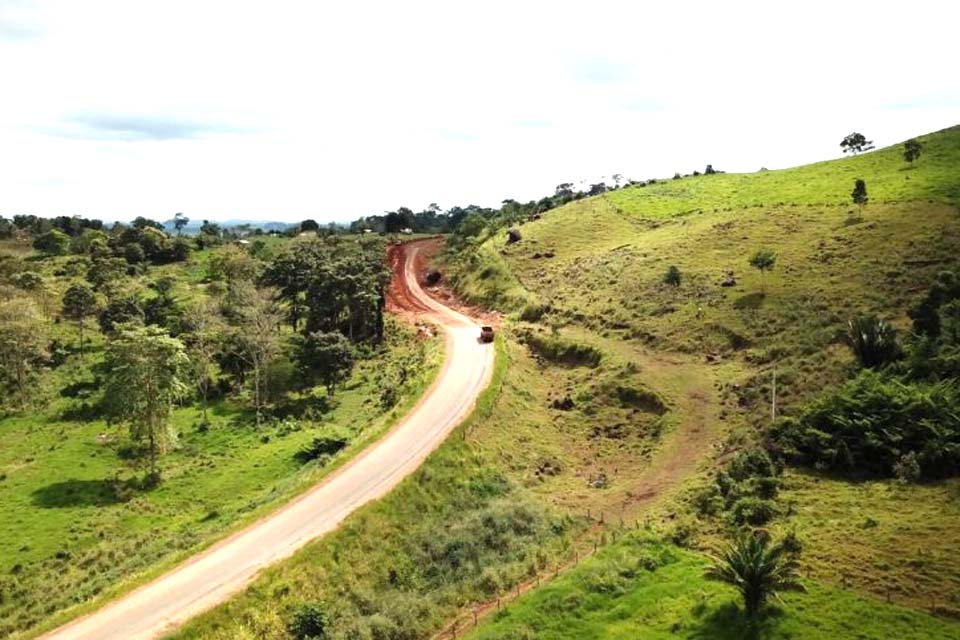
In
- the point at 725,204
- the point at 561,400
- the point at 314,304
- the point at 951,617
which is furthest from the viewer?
the point at 725,204

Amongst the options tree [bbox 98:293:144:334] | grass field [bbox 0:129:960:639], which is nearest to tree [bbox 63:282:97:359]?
tree [bbox 98:293:144:334]

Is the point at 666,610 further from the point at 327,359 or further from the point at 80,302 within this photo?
the point at 80,302

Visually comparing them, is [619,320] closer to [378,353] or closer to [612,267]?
[612,267]

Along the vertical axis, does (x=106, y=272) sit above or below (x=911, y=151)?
below

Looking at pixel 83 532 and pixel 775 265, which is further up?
pixel 775 265

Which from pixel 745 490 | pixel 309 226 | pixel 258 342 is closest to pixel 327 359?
pixel 258 342

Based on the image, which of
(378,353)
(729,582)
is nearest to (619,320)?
(378,353)

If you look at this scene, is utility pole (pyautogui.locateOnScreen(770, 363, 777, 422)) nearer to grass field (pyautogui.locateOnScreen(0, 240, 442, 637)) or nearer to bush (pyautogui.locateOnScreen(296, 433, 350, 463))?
grass field (pyautogui.locateOnScreen(0, 240, 442, 637))
